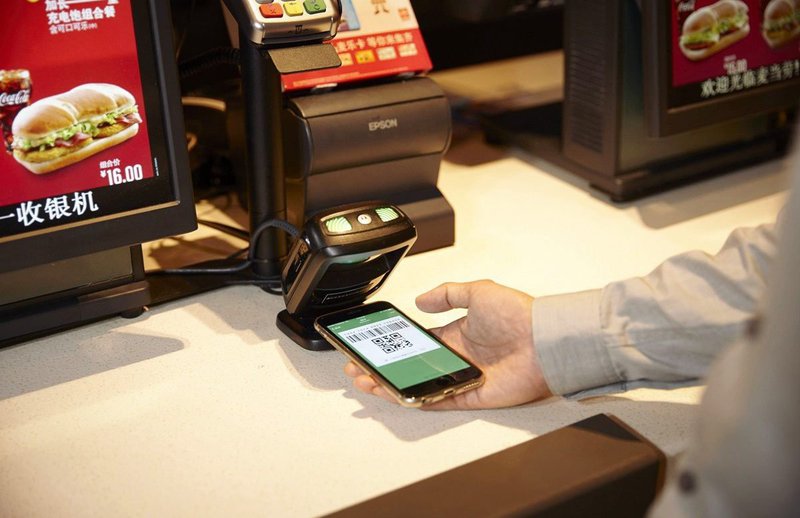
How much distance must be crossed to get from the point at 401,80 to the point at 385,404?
0.44m

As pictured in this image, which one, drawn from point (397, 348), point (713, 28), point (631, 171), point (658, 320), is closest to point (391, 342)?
point (397, 348)

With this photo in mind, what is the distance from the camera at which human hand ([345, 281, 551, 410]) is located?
34.4 inches

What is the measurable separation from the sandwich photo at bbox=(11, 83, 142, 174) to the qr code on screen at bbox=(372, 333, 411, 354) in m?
0.31

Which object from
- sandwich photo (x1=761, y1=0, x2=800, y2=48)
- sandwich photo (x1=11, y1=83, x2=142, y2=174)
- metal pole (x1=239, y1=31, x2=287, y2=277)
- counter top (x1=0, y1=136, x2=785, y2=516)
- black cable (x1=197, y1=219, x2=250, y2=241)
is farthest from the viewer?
sandwich photo (x1=761, y1=0, x2=800, y2=48)

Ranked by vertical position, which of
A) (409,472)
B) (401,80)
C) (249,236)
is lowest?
(409,472)

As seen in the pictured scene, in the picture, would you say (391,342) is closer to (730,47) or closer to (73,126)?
(73,126)

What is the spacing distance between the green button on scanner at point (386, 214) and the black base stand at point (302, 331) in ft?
0.43

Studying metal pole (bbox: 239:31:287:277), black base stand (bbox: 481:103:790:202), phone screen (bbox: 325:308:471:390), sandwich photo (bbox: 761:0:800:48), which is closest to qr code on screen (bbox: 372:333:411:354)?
phone screen (bbox: 325:308:471:390)

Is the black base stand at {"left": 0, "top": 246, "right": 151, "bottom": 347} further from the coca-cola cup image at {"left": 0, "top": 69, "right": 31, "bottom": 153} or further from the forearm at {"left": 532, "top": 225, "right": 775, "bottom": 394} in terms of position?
the forearm at {"left": 532, "top": 225, "right": 775, "bottom": 394}

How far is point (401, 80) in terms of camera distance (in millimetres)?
1160

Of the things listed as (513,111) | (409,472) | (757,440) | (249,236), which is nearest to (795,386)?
(757,440)

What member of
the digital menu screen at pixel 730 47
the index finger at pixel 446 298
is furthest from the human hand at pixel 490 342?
the digital menu screen at pixel 730 47

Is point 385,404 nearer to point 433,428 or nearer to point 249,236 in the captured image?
point 433,428

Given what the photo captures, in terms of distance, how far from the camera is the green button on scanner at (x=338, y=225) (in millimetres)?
936
